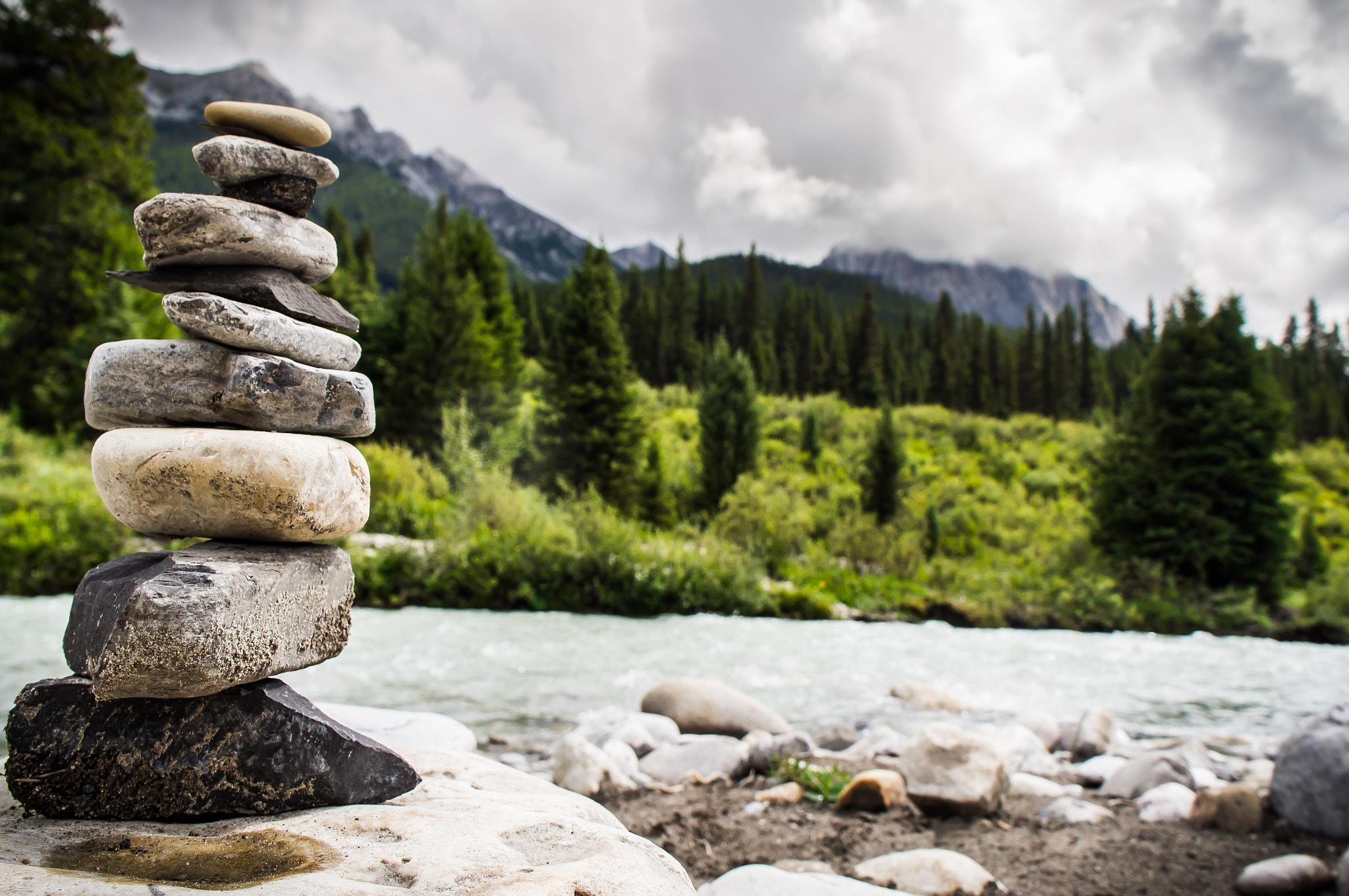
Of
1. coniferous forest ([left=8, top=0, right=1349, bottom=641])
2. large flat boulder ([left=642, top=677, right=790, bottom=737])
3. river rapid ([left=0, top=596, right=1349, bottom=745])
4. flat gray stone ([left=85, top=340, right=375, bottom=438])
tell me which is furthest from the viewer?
coniferous forest ([left=8, top=0, right=1349, bottom=641])

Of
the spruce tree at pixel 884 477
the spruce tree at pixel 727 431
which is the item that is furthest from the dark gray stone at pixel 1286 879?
the spruce tree at pixel 884 477

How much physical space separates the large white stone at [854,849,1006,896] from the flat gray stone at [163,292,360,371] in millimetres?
3700

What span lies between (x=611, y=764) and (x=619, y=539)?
8928 millimetres

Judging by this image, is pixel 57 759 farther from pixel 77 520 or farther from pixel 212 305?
pixel 77 520

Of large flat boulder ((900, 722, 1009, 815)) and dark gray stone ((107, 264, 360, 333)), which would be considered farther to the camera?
large flat boulder ((900, 722, 1009, 815))

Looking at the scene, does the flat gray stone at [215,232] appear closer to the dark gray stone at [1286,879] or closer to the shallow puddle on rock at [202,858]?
the shallow puddle on rock at [202,858]

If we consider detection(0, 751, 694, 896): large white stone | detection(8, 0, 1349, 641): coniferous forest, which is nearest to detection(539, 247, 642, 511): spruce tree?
detection(8, 0, 1349, 641): coniferous forest

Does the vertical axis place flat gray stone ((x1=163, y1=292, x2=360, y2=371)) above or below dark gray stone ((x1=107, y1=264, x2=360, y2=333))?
below

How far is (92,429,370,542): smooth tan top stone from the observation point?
2646mm

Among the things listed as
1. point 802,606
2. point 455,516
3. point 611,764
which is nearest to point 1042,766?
point 611,764

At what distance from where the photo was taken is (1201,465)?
15953 mm

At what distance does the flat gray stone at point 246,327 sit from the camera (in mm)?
2742

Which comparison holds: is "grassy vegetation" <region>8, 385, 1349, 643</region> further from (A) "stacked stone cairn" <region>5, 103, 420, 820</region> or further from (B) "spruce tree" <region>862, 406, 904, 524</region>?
(A) "stacked stone cairn" <region>5, 103, 420, 820</region>

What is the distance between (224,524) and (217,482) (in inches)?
8.5
